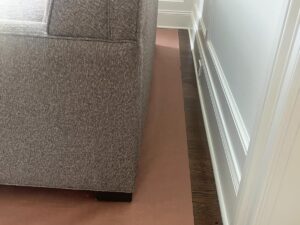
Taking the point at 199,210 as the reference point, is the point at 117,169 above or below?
above

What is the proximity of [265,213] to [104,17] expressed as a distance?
601 mm

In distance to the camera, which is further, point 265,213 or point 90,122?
point 90,122

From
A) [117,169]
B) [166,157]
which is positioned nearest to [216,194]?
[166,157]

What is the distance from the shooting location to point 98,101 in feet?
3.00

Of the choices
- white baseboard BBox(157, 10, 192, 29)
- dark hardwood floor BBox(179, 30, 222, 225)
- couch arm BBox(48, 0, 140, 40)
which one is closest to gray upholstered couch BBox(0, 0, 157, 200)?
couch arm BBox(48, 0, 140, 40)

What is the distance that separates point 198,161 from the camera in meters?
1.38

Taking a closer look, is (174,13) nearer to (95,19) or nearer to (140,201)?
(140,201)

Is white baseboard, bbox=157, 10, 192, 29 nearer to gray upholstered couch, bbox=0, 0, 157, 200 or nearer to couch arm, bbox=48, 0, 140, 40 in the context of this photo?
gray upholstered couch, bbox=0, 0, 157, 200

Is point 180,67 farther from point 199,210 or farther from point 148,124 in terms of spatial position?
point 199,210

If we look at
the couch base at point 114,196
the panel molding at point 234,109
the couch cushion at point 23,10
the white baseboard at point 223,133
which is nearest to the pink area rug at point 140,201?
the couch base at point 114,196

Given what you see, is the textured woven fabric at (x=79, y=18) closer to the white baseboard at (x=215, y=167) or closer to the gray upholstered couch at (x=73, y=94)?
the gray upholstered couch at (x=73, y=94)

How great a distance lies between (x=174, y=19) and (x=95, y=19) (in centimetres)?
203

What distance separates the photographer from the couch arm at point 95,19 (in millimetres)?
794

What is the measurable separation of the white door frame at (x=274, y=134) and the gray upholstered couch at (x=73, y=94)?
1.08 ft
